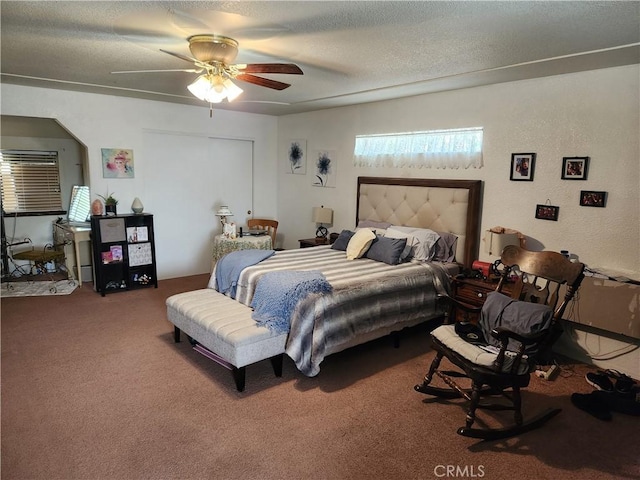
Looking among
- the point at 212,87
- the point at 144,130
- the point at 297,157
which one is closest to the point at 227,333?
the point at 212,87

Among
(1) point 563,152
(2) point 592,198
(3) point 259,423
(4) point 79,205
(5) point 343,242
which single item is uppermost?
(1) point 563,152

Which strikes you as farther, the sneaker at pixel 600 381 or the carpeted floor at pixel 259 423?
the sneaker at pixel 600 381

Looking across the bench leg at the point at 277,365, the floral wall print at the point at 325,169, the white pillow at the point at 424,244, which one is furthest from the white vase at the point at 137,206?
the white pillow at the point at 424,244

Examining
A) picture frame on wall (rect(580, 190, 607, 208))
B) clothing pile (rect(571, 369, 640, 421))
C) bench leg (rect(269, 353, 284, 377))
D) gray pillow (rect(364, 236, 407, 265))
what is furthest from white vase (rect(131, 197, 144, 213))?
clothing pile (rect(571, 369, 640, 421))

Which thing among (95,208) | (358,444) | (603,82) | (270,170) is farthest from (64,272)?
(603,82)

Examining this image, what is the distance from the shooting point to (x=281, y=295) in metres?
3.10

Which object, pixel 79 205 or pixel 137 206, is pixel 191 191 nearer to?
pixel 137 206

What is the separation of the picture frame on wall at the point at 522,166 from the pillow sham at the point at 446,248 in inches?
32.5

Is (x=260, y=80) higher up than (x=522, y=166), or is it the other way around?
(x=260, y=80)

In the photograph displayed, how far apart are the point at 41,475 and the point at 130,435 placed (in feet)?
1.47

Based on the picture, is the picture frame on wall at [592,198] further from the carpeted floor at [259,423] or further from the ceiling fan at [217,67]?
the ceiling fan at [217,67]

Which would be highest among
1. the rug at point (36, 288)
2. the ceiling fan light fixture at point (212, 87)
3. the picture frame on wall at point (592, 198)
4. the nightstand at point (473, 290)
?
the ceiling fan light fixture at point (212, 87)

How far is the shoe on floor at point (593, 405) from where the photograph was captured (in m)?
2.70

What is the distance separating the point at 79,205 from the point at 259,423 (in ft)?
16.6
